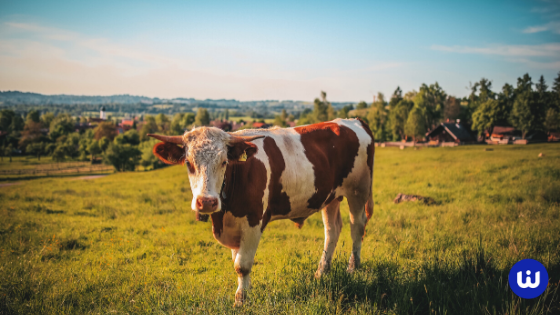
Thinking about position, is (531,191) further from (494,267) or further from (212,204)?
(212,204)

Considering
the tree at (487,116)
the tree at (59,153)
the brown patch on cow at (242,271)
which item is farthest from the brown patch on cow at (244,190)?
the tree at (59,153)

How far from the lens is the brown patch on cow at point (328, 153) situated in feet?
16.2

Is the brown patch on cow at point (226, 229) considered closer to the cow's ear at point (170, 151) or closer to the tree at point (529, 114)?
the cow's ear at point (170, 151)

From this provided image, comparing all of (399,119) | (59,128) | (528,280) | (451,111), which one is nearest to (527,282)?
(528,280)

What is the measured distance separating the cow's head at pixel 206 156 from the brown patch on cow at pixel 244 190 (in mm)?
188

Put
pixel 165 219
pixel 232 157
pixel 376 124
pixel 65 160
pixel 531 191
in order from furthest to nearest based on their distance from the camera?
pixel 376 124 → pixel 65 160 → pixel 165 219 → pixel 531 191 → pixel 232 157

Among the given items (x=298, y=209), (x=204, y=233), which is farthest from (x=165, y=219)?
(x=298, y=209)

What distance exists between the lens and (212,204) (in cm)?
332

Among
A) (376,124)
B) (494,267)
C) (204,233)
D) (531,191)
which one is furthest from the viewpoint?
(376,124)

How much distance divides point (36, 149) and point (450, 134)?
66784 mm

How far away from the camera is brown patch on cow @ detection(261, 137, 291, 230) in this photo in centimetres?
439

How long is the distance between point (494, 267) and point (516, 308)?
122 cm

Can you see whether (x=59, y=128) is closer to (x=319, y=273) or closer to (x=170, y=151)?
(x=170, y=151)

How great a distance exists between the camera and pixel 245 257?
411 centimetres
